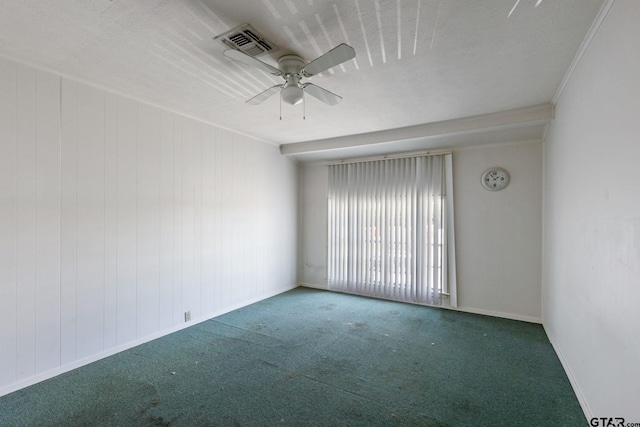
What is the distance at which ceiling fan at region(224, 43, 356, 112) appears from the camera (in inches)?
74.5

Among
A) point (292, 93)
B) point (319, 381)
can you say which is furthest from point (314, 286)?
point (292, 93)

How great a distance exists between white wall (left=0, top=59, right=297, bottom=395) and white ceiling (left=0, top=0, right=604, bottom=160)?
32cm

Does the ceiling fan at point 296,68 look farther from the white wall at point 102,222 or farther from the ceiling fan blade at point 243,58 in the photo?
the white wall at point 102,222

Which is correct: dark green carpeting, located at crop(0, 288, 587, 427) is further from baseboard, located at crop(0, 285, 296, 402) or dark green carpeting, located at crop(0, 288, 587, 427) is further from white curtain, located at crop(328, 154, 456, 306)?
white curtain, located at crop(328, 154, 456, 306)

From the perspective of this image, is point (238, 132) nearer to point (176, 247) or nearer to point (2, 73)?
point (176, 247)

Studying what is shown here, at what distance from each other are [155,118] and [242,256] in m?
2.15

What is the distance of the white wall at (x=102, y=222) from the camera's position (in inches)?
94.3

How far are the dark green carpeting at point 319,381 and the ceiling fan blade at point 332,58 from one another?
93.2 inches

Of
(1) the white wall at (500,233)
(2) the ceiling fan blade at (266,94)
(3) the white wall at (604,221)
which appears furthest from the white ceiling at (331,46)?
(1) the white wall at (500,233)

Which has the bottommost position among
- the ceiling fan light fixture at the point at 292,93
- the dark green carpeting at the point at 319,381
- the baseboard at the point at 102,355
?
the dark green carpeting at the point at 319,381

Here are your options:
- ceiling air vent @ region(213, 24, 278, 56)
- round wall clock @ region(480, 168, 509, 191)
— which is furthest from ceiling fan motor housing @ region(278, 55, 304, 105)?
round wall clock @ region(480, 168, 509, 191)

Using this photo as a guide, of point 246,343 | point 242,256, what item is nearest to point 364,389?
point 246,343

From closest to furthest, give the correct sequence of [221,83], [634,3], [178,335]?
[634,3] → [221,83] → [178,335]

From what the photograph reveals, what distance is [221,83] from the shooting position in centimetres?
275
